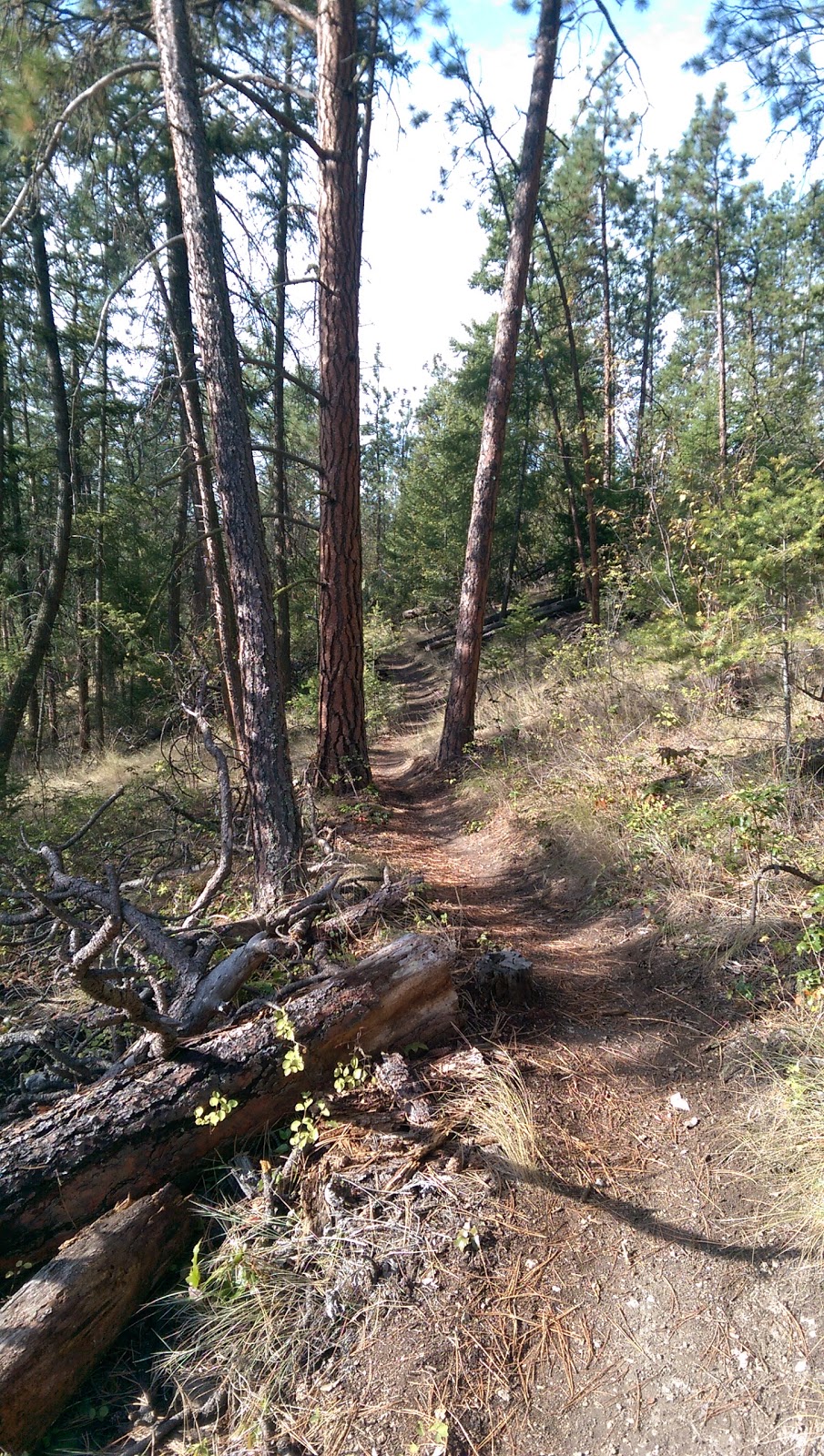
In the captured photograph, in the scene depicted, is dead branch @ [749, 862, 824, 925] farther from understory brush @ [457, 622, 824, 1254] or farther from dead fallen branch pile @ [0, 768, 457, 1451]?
dead fallen branch pile @ [0, 768, 457, 1451]

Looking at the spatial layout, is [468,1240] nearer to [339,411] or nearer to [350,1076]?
[350,1076]

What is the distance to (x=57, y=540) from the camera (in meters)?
9.56

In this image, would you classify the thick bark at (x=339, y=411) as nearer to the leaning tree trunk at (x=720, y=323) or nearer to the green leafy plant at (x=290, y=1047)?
the green leafy plant at (x=290, y=1047)

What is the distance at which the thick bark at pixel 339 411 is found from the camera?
5.89m

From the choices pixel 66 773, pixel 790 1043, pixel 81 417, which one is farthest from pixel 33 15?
pixel 66 773

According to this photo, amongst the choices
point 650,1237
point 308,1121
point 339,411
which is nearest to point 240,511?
point 339,411

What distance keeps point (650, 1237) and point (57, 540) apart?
10.4 m

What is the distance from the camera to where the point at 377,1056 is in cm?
283

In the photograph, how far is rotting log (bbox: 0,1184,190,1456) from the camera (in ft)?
5.87

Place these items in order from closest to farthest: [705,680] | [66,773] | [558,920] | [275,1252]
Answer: [275,1252]
[558,920]
[705,680]
[66,773]

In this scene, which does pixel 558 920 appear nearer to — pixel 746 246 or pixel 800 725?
pixel 800 725

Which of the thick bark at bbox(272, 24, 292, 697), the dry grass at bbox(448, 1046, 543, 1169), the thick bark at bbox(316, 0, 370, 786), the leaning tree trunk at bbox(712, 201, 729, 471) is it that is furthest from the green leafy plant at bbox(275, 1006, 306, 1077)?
the leaning tree trunk at bbox(712, 201, 729, 471)

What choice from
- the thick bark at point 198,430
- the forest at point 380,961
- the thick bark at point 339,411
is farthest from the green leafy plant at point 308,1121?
the thick bark at point 198,430

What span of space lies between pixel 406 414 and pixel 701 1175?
1690 inches
